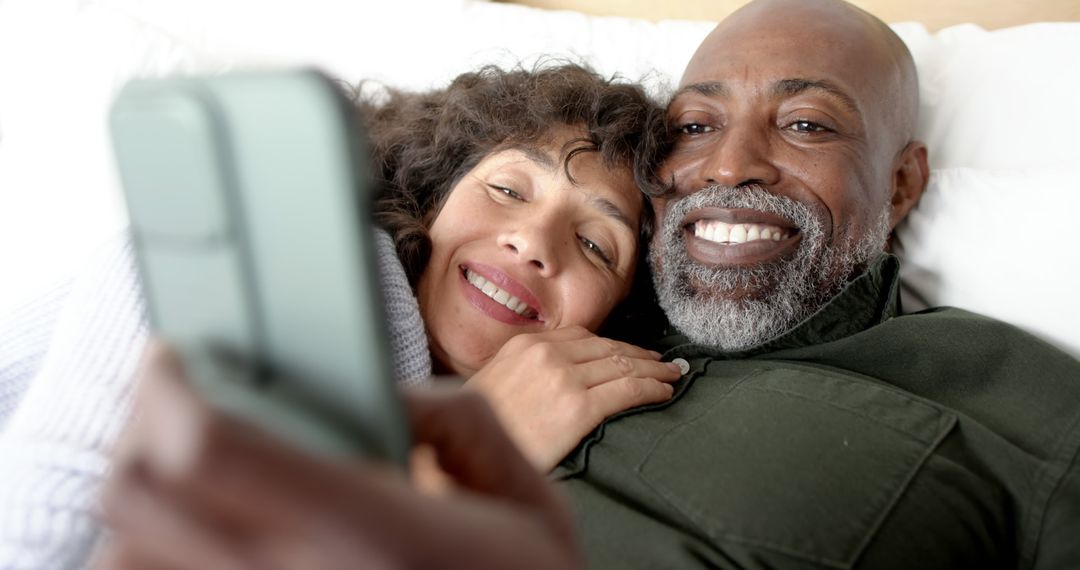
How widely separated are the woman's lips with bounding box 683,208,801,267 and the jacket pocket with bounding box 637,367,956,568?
0.79 ft

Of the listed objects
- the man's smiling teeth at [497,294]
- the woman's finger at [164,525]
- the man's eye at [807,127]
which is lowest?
the man's smiling teeth at [497,294]

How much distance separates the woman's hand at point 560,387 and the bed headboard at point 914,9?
101 centimetres

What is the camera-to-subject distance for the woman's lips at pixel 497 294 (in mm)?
1046

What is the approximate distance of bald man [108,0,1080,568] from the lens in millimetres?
279

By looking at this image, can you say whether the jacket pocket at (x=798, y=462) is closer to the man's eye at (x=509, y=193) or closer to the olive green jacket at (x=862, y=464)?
the olive green jacket at (x=862, y=464)

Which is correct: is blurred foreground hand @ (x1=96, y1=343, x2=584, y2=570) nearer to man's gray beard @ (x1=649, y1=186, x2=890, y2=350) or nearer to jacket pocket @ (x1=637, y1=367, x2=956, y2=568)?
jacket pocket @ (x1=637, y1=367, x2=956, y2=568)

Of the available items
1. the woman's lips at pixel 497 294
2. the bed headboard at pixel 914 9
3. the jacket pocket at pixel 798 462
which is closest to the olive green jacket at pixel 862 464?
the jacket pocket at pixel 798 462

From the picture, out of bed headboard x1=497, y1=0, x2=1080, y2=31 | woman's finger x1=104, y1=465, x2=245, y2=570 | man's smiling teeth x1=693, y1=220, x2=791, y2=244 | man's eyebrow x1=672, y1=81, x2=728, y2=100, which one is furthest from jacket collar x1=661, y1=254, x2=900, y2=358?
woman's finger x1=104, y1=465, x2=245, y2=570

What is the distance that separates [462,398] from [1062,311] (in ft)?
3.17

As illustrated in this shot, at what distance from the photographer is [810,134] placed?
1.13 m

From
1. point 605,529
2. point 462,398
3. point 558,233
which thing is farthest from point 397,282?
point 462,398

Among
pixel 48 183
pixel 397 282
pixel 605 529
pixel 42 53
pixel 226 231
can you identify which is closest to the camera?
pixel 226 231

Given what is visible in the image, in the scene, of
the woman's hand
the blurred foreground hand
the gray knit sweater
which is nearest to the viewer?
the blurred foreground hand

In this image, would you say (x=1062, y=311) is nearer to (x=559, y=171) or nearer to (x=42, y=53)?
(x=559, y=171)
